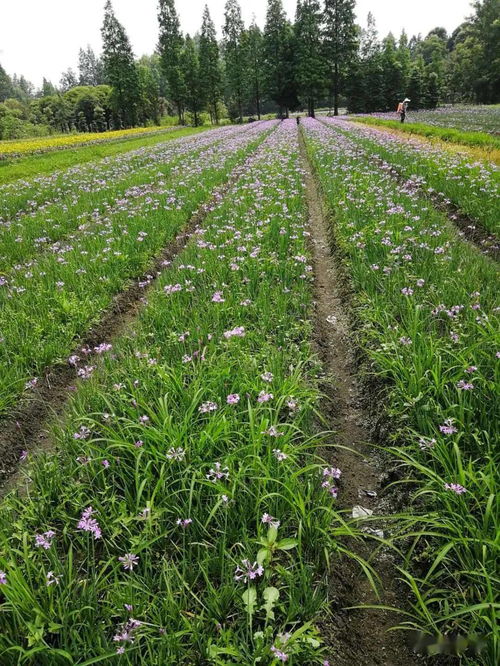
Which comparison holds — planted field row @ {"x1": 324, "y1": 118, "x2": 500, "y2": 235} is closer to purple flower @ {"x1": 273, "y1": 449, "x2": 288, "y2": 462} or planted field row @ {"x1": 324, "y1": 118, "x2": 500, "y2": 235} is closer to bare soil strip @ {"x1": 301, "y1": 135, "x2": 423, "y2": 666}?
bare soil strip @ {"x1": 301, "y1": 135, "x2": 423, "y2": 666}

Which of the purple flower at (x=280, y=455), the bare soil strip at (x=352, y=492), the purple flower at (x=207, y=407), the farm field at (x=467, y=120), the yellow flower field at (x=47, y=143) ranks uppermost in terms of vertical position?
the yellow flower field at (x=47, y=143)

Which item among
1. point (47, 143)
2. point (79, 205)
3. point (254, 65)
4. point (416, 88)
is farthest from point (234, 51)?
point (79, 205)

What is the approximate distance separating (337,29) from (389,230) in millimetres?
63827

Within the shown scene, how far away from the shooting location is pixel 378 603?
2.16 meters

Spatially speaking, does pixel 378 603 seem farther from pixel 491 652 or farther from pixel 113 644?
pixel 113 644

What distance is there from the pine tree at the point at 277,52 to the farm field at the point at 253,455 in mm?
65887

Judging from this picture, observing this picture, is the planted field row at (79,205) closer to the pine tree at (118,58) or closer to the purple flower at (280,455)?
the purple flower at (280,455)

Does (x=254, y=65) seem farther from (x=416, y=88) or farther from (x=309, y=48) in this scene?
(x=416, y=88)

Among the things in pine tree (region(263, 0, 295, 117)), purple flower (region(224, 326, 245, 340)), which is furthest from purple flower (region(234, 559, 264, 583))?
pine tree (region(263, 0, 295, 117))

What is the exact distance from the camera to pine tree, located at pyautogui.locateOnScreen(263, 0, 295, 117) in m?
58.6

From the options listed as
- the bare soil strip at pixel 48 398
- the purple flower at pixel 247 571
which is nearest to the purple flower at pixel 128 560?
the purple flower at pixel 247 571

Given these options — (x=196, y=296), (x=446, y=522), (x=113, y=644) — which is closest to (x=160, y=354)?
(x=196, y=296)

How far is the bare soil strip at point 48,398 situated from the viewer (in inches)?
134

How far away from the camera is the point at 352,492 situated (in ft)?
9.37
